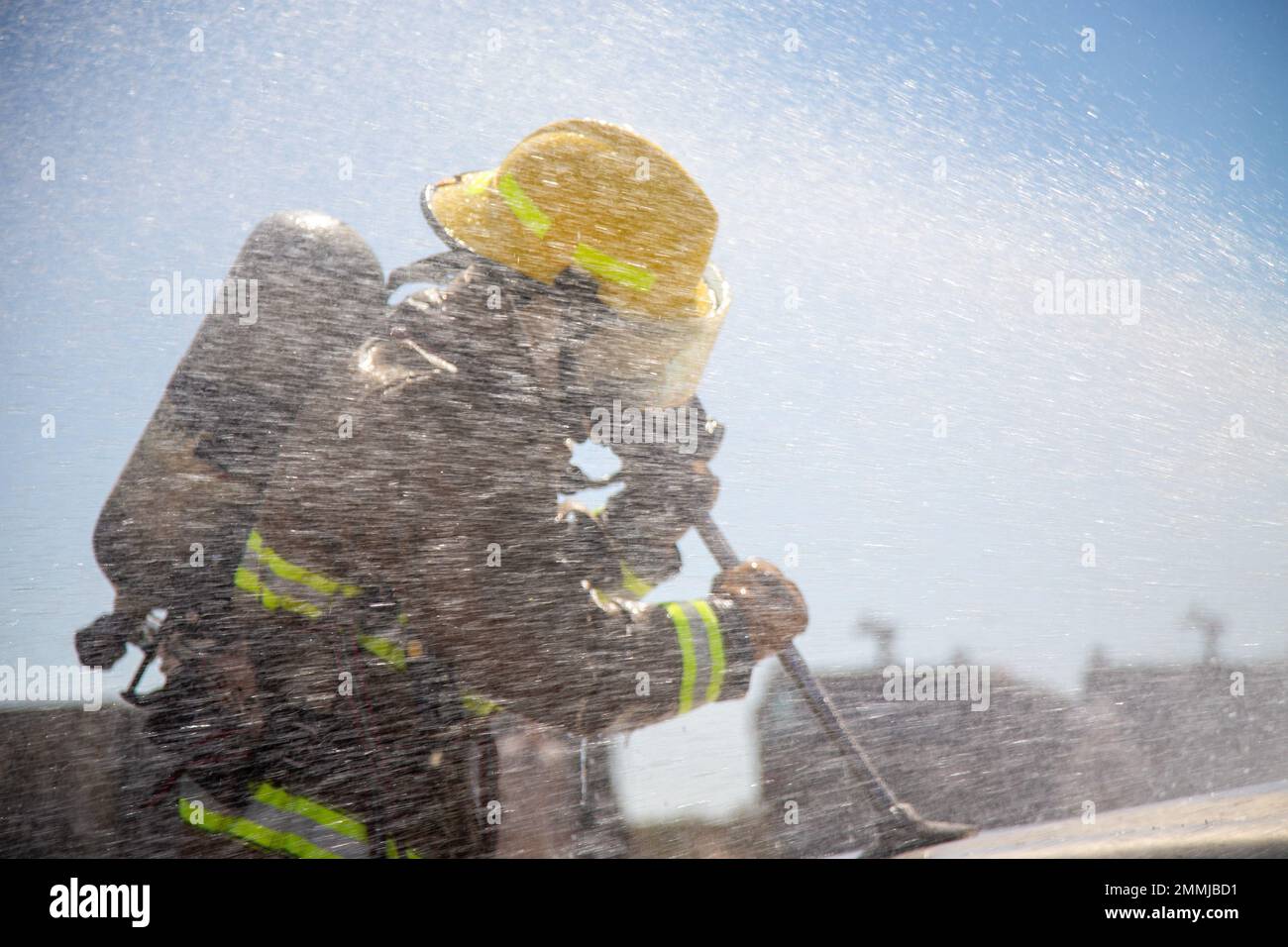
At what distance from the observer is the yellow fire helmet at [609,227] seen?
7.02ft

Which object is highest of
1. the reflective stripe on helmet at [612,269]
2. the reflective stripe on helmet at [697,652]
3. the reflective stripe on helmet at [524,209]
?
the reflective stripe on helmet at [524,209]

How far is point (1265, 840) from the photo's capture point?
6.42 feet

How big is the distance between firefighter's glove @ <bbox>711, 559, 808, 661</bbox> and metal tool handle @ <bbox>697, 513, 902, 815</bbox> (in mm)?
270

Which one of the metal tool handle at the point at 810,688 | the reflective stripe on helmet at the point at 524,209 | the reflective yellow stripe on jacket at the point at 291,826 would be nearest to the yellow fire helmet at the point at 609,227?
the reflective stripe on helmet at the point at 524,209

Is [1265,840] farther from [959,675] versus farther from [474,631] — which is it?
[474,631]

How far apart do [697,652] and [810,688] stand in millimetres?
700

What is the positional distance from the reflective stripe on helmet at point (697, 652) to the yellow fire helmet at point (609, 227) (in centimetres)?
64

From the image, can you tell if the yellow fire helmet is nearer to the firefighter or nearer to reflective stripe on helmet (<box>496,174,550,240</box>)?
reflective stripe on helmet (<box>496,174,550,240</box>)

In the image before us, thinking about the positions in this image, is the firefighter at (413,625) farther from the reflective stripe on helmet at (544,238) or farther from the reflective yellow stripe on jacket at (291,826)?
the reflective stripe on helmet at (544,238)

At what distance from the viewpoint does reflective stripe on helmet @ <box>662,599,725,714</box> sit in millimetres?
2004

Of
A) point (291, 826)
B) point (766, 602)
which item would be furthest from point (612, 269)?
point (291, 826)
